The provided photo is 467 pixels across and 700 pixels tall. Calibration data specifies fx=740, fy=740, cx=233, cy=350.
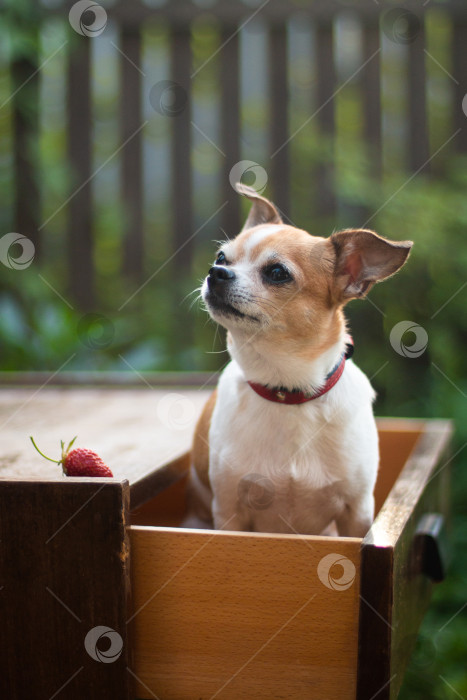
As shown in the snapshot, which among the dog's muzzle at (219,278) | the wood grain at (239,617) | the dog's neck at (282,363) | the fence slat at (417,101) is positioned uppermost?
the fence slat at (417,101)

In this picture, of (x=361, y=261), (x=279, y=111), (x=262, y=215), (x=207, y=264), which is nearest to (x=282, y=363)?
(x=361, y=261)

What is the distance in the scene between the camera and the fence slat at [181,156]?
138 inches

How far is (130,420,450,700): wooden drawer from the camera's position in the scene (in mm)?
1176

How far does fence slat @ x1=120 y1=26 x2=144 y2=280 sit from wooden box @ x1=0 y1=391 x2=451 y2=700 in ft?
8.57

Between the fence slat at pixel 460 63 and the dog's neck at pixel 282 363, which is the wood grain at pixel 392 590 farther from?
the fence slat at pixel 460 63

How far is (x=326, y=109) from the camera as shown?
137 inches

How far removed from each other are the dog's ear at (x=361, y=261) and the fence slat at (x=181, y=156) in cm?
198

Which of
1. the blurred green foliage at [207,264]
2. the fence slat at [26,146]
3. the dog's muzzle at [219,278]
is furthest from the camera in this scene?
the fence slat at [26,146]

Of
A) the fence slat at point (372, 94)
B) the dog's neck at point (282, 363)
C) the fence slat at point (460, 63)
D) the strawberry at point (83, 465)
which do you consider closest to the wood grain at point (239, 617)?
the strawberry at point (83, 465)

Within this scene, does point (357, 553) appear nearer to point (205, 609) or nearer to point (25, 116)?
point (205, 609)

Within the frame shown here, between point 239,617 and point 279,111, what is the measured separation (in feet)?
9.25

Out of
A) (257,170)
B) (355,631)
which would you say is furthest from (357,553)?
(257,170)

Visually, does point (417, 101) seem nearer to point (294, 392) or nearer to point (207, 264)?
point (207, 264)

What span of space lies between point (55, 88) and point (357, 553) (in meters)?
3.19
